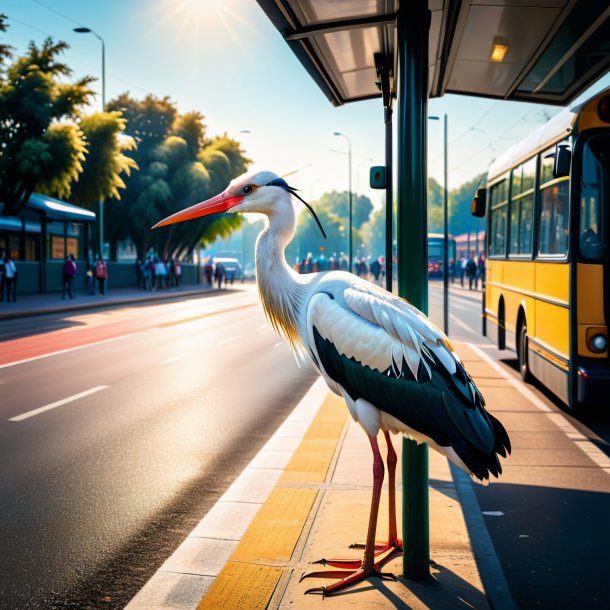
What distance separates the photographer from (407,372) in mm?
3824

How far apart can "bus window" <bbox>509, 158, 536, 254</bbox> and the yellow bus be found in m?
0.01

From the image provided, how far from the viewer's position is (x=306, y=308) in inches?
165

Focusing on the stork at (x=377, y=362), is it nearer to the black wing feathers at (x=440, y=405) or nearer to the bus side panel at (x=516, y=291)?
the black wing feathers at (x=440, y=405)

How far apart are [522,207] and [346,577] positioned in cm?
807

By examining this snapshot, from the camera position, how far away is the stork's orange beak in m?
4.13

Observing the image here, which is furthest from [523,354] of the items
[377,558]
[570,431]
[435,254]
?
[435,254]

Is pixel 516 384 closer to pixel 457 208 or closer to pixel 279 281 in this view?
pixel 279 281

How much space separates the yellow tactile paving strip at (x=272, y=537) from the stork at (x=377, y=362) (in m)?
0.32

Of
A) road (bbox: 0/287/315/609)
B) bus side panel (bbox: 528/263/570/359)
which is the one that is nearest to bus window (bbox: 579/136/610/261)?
bus side panel (bbox: 528/263/570/359)

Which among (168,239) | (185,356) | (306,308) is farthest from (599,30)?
(168,239)

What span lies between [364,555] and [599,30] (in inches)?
141

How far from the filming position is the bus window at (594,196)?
26.0ft

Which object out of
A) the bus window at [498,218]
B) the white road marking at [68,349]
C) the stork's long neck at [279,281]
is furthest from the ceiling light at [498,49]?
the white road marking at [68,349]

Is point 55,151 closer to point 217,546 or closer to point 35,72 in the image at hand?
point 35,72
